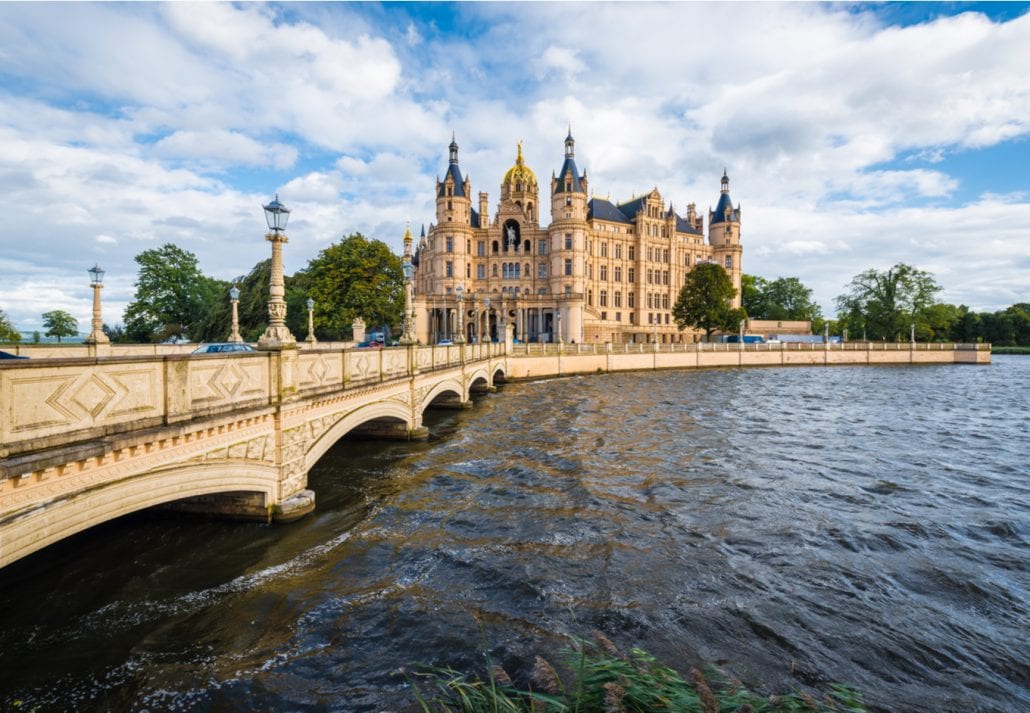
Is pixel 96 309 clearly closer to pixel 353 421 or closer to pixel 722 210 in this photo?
pixel 353 421

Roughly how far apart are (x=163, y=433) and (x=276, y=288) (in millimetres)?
3602

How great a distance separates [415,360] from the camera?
1752cm

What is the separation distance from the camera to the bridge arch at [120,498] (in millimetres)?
4895

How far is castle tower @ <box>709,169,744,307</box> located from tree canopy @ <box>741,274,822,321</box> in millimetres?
16955

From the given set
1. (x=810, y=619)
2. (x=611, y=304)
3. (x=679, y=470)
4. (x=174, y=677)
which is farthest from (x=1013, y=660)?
(x=611, y=304)

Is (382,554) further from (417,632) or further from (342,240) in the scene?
(342,240)

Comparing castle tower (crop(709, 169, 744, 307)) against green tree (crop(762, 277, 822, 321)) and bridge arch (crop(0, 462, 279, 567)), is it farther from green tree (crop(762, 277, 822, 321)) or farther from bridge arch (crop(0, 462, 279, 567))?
bridge arch (crop(0, 462, 279, 567))

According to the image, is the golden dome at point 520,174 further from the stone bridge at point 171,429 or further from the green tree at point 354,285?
the stone bridge at point 171,429

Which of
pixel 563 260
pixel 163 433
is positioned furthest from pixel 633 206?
pixel 163 433

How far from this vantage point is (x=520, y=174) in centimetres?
8300

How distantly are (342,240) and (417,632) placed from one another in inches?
2044

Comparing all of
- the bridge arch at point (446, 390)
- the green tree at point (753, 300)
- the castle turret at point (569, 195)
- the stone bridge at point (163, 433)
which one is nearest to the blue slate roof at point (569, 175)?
the castle turret at point (569, 195)

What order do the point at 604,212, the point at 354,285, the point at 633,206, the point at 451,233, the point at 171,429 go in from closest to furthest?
the point at 171,429 < the point at 354,285 < the point at 451,233 < the point at 604,212 < the point at 633,206

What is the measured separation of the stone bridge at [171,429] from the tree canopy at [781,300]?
335ft
